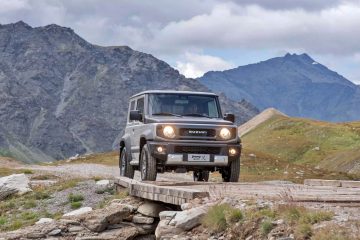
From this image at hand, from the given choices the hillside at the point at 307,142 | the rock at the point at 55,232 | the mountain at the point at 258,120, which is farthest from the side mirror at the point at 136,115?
the mountain at the point at 258,120

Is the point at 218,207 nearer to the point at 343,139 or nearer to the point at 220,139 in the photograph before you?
the point at 220,139

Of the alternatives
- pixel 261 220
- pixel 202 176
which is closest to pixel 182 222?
pixel 261 220

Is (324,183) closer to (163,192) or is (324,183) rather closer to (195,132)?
(195,132)

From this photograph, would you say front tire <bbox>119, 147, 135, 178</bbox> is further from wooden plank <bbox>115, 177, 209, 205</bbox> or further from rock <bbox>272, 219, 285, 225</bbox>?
rock <bbox>272, 219, 285, 225</bbox>

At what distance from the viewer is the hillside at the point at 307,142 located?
61.3 metres

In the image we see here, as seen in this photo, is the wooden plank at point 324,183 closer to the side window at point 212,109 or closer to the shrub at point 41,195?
the side window at point 212,109

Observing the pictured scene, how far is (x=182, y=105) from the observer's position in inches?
799

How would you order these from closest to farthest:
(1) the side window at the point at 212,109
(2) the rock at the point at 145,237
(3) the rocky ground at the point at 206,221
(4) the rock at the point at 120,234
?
1. (3) the rocky ground at the point at 206,221
2. (4) the rock at the point at 120,234
3. (2) the rock at the point at 145,237
4. (1) the side window at the point at 212,109

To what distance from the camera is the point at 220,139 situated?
18.8 metres

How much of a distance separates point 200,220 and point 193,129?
6279 millimetres


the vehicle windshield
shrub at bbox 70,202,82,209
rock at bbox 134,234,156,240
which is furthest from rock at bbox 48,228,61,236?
shrub at bbox 70,202,82,209

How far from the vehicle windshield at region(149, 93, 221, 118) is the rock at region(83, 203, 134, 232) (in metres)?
4.29

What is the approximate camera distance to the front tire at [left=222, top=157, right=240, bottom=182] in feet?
63.2

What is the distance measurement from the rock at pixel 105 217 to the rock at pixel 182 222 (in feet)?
10.2
